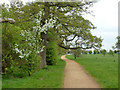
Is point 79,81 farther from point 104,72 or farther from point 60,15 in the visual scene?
point 60,15

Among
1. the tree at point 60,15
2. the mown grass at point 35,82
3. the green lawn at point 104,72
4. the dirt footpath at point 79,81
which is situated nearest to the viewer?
the mown grass at point 35,82

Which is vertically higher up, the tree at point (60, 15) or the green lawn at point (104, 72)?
the tree at point (60, 15)

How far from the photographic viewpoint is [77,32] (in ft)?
75.8

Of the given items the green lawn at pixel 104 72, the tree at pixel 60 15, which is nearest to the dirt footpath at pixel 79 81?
the green lawn at pixel 104 72

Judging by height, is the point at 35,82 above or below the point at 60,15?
below

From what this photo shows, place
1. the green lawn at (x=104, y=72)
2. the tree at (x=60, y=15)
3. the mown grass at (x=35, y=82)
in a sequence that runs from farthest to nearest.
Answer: the tree at (x=60, y=15) < the green lawn at (x=104, y=72) < the mown grass at (x=35, y=82)

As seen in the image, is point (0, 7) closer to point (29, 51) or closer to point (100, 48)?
point (29, 51)

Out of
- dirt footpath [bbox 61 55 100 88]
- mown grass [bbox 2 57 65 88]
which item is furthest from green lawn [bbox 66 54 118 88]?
mown grass [bbox 2 57 65 88]

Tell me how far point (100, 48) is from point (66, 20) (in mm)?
8078

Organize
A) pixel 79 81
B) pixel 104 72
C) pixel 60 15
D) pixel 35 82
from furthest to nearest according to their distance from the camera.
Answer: pixel 60 15
pixel 104 72
pixel 79 81
pixel 35 82

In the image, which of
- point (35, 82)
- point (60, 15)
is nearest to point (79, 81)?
point (35, 82)

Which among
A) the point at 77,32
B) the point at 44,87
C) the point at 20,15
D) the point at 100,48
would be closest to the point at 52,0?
the point at 20,15

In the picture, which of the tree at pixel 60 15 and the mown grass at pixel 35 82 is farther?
the tree at pixel 60 15

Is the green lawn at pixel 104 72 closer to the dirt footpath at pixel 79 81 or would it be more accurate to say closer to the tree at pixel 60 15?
the dirt footpath at pixel 79 81
